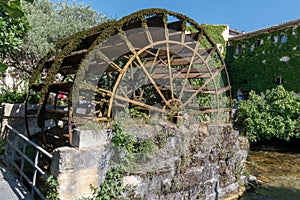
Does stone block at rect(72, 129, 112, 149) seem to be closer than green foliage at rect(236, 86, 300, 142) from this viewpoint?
Yes

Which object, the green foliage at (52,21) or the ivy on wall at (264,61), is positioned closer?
the green foliage at (52,21)

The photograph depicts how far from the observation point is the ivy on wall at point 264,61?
47.0ft

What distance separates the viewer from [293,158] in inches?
392

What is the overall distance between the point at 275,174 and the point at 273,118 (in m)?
3.55

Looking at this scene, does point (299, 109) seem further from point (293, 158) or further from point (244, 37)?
point (244, 37)

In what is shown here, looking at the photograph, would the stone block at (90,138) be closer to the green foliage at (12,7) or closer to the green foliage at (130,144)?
the green foliage at (130,144)

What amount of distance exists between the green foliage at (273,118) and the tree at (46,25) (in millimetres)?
Result: 7632

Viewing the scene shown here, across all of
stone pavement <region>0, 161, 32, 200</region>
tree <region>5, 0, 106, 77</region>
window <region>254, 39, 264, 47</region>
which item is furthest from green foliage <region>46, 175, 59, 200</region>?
window <region>254, 39, 264, 47</region>

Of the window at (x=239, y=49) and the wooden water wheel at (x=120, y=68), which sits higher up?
the window at (x=239, y=49)

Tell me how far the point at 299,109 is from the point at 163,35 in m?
8.19

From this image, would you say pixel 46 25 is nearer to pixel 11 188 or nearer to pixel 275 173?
pixel 11 188

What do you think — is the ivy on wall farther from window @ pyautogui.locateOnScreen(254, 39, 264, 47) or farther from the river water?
the river water

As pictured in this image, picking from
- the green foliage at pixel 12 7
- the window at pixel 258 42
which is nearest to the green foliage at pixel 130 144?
the green foliage at pixel 12 7

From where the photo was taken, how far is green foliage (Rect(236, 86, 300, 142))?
10.3 m
